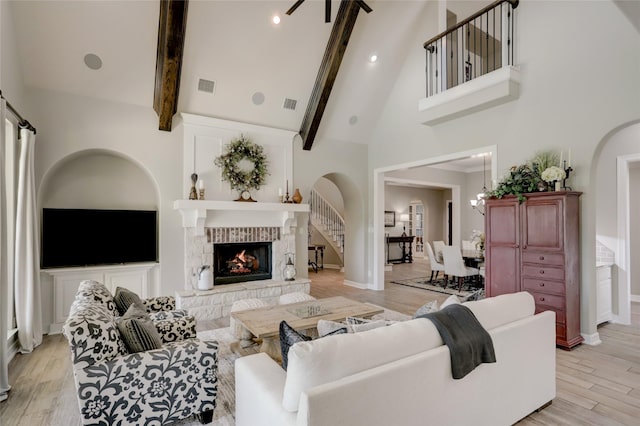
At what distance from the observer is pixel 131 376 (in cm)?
219

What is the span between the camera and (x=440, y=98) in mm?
5480

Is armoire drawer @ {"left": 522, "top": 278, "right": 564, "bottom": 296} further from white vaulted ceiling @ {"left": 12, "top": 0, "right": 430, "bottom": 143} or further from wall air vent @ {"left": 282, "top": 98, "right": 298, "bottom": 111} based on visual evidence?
wall air vent @ {"left": 282, "top": 98, "right": 298, "bottom": 111}

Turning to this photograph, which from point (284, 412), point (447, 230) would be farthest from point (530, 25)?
point (447, 230)

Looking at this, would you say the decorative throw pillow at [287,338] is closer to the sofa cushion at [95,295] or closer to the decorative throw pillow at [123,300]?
the sofa cushion at [95,295]

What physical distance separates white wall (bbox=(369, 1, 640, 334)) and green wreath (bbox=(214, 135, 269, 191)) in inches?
146

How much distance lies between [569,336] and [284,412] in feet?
13.0

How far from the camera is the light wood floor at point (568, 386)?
2.55 m

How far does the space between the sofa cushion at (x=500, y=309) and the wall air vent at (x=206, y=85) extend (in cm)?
499

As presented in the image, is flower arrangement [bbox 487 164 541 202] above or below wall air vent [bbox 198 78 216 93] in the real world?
below

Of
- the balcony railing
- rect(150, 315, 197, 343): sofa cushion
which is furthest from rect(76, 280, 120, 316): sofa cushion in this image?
the balcony railing

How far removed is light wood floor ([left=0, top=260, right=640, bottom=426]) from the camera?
255cm

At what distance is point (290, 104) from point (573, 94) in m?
4.38

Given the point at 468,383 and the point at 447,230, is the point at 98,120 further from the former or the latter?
the point at 447,230

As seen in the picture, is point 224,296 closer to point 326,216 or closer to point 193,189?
point 193,189
